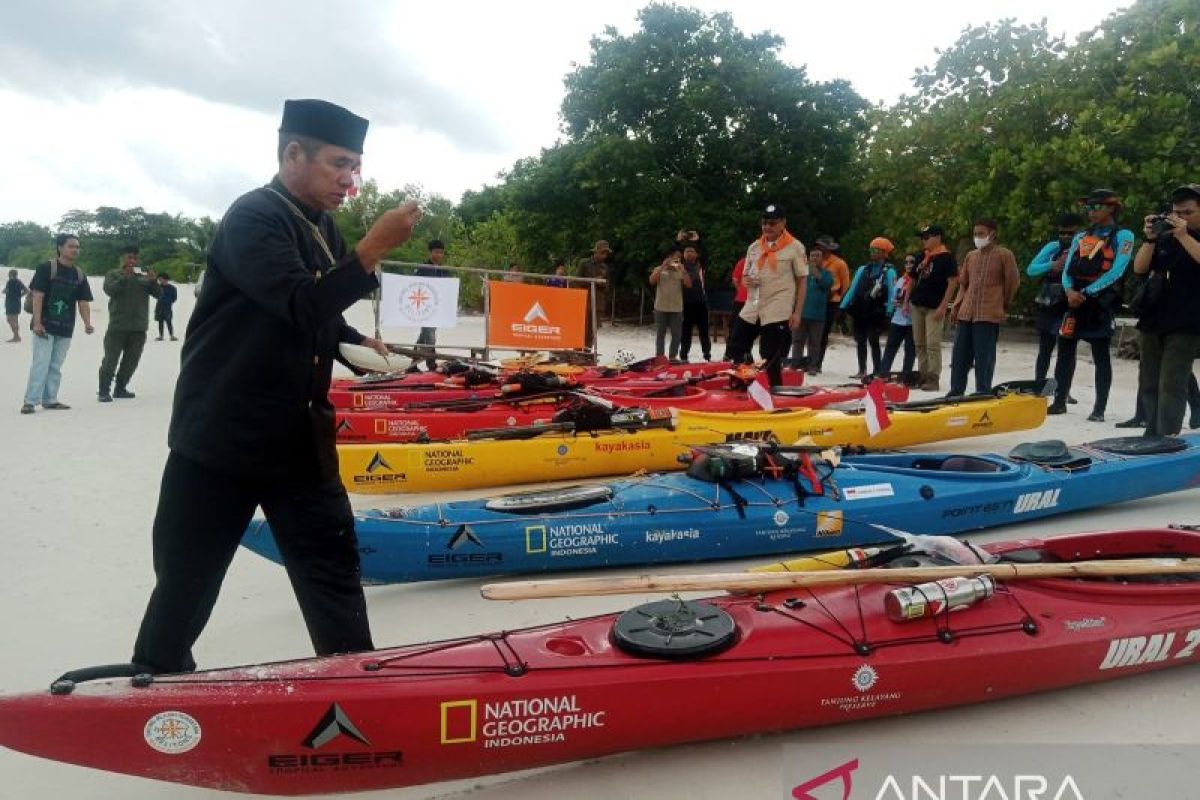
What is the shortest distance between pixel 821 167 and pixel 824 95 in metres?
1.90

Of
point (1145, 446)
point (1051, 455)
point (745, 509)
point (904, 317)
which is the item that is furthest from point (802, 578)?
point (904, 317)

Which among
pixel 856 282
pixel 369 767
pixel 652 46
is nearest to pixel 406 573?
pixel 369 767

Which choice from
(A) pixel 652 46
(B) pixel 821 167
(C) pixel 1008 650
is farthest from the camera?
(A) pixel 652 46

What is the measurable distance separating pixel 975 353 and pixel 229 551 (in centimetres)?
766

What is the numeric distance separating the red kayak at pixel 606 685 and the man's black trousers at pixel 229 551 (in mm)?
137

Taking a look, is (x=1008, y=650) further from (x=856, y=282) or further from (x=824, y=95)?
(x=824, y=95)

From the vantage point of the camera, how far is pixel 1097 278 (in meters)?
7.12

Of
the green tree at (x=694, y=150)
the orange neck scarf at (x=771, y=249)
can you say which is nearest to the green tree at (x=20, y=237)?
the green tree at (x=694, y=150)

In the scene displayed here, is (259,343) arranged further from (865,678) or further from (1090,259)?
(1090,259)

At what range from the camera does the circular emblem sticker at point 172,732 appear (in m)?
1.98

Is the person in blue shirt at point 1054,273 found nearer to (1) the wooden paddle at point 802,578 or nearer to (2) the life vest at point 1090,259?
(2) the life vest at point 1090,259

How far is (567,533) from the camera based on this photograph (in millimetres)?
3846

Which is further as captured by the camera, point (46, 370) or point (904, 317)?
point (904, 317)

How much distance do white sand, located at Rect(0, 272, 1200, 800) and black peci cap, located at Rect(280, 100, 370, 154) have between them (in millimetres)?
1855
